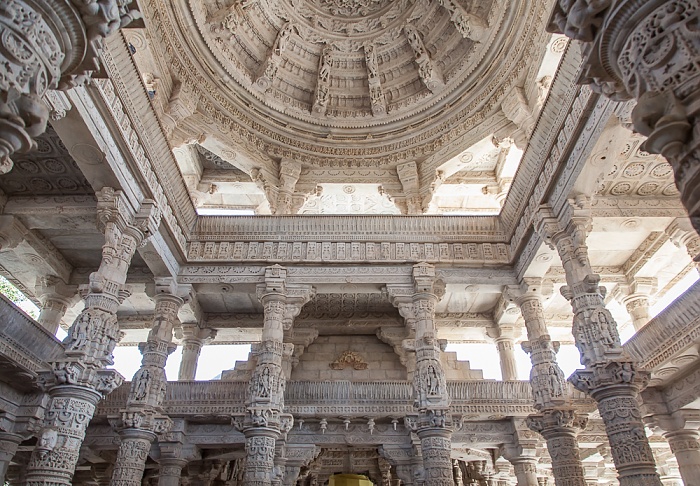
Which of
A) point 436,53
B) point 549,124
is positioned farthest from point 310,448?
point 436,53

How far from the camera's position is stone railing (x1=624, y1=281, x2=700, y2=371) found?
8.20m

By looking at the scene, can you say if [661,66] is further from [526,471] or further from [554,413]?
[526,471]

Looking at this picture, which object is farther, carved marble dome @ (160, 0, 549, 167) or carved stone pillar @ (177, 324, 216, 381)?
carved marble dome @ (160, 0, 549, 167)

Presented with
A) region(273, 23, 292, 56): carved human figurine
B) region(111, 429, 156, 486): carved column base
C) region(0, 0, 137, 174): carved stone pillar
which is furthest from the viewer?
region(273, 23, 292, 56): carved human figurine

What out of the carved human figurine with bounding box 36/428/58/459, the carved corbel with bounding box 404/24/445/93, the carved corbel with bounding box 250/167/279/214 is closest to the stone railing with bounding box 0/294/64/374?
the carved human figurine with bounding box 36/428/58/459

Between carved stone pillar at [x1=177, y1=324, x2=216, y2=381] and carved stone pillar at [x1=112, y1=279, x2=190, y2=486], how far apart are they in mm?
2409

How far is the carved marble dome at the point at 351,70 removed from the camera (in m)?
13.8

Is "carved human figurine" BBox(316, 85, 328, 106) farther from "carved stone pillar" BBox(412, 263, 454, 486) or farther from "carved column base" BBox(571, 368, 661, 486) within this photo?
"carved column base" BBox(571, 368, 661, 486)

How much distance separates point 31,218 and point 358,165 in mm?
9371

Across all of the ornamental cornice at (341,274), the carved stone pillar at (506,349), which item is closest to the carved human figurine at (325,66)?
the ornamental cornice at (341,274)

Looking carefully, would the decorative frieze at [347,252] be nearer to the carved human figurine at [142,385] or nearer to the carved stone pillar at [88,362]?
the carved stone pillar at [88,362]

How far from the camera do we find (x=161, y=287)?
1073 centimetres

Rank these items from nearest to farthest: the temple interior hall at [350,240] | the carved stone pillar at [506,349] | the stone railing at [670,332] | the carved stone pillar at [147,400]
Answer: the temple interior hall at [350,240], the stone railing at [670,332], the carved stone pillar at [147,400], the carved stone pillar at [506,349]

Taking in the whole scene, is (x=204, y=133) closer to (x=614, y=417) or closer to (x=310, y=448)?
(x=310, y=448)
